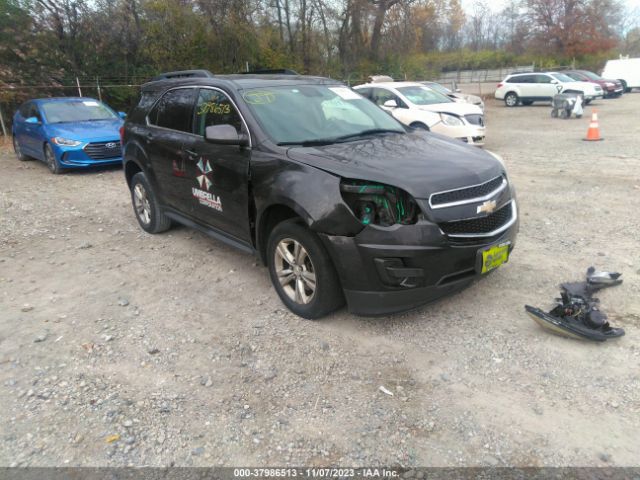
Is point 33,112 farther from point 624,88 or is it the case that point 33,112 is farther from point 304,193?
point 624,88

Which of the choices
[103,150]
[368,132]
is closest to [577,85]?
[103,150]

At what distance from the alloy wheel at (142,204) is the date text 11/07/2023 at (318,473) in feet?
13.8

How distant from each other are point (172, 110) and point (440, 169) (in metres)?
3.07

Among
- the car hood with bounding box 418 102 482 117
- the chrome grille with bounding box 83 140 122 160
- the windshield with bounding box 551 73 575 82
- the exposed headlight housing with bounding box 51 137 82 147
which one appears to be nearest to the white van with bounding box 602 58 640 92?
the windshield with bounding box 551 73 575 82

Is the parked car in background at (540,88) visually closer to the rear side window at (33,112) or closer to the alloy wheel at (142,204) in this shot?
the rear side window at (33,112)

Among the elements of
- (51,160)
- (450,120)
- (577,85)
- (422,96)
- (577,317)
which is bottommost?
(577,317)

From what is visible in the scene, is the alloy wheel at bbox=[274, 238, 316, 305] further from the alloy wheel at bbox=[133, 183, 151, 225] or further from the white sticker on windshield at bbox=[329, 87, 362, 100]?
the alloy wheel at bbox=[133, 183, 151, 225]

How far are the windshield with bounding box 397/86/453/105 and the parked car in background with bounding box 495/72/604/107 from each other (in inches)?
541

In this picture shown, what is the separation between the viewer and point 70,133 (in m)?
9.88

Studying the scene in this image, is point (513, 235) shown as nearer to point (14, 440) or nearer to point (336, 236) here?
point (336, 236)

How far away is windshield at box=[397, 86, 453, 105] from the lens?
1229 centimetres

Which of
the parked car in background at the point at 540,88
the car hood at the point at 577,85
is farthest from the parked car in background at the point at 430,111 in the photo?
the car hood at the point at 577,85

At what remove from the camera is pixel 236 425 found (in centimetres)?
283

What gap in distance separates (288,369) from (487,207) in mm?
1788
